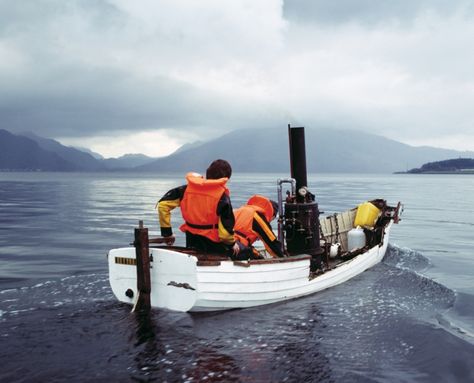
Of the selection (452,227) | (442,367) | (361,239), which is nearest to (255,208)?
(442,367)

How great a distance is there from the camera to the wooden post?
802 centimetres

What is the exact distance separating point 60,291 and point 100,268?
306 centimetres

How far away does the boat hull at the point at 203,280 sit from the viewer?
26.1ft

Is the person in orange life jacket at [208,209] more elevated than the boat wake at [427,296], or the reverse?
the person in orange life jacket at [208,209]

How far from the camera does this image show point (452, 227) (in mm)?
27188

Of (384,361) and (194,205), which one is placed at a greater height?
(194,205)

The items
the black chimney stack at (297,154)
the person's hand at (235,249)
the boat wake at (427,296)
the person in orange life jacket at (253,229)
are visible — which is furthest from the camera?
the black chimney stack at (297,154)

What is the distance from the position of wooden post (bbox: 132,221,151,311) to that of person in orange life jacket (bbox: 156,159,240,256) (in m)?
0.53

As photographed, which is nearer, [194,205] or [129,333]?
[129,333]

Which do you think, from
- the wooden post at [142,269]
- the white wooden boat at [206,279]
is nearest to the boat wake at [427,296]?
the white wooden boat at [206,279]

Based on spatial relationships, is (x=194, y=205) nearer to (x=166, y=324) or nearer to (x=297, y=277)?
(x=166, y=324)

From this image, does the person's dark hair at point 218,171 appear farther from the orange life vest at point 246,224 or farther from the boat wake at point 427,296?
the boat wake at point 427,296

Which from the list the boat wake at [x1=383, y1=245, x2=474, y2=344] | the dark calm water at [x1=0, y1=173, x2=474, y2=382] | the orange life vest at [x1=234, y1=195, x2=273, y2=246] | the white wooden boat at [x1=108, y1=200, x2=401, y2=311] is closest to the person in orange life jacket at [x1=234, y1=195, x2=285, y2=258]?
the orange life vest at [x1=234, y1=195, x2=273, y2=246]

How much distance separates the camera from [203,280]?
7.99 metres
